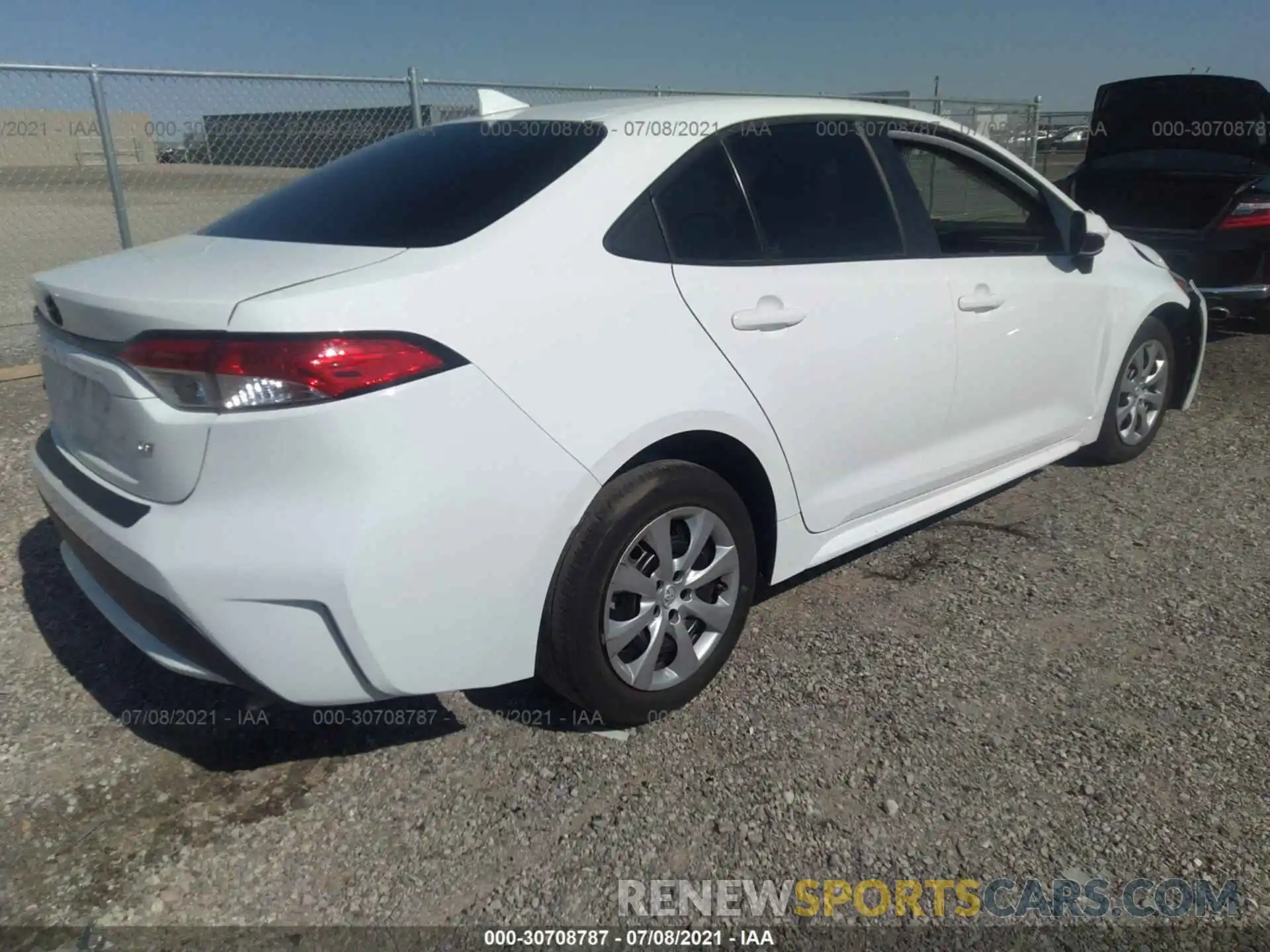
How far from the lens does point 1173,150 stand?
25.8 ft

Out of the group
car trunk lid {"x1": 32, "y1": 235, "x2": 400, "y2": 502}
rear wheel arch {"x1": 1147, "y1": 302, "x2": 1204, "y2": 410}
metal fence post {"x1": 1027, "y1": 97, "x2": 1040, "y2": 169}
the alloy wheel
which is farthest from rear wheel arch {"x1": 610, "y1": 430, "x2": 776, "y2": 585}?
metal fence post {"x1": 1027, "y1": 97, "x2": 1040, "y2": 169}

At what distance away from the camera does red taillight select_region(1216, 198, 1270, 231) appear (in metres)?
6.35

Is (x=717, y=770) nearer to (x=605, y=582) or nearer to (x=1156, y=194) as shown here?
Answer: (x=605, y=582)

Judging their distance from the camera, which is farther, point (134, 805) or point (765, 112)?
point (765, 112)

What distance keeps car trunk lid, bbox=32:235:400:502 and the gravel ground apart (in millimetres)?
865

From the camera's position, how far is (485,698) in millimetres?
2951

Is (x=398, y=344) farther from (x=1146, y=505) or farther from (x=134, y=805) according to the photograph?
(x=1146, y=505)

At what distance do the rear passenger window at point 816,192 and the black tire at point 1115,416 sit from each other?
1817mm

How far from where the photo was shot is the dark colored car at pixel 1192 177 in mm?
6457

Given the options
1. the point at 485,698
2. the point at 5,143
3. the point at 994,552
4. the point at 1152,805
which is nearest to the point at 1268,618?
the point at 994,552

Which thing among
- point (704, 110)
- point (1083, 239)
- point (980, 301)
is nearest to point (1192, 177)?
point (1083, 239)

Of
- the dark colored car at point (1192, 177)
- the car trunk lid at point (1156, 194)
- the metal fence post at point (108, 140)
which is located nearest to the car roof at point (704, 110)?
the metal fence post at point (108, 140)

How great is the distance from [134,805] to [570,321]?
5.44 ft

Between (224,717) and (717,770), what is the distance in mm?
1458
